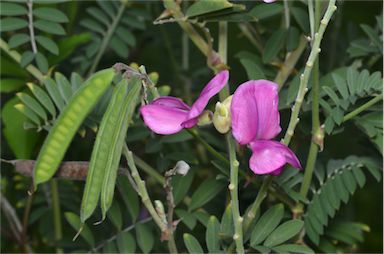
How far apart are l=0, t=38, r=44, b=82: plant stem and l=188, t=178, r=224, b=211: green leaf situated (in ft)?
0.84

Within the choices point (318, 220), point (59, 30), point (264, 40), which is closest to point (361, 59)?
point (264, 40)

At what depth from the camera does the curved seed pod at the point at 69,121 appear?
0.66m

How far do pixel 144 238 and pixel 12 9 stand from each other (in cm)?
35

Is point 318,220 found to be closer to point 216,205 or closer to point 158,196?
point 216,205

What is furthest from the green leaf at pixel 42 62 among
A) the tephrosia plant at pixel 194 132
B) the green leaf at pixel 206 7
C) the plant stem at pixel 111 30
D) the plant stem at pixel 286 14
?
the plant stem at pixel 286 14

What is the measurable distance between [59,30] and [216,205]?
0.33 m

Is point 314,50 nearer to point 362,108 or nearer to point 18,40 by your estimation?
point 362,108

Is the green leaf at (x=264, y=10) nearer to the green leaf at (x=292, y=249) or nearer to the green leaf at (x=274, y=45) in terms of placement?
the green leaf at (x=274, y=45)

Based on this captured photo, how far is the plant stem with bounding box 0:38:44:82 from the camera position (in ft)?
3.25

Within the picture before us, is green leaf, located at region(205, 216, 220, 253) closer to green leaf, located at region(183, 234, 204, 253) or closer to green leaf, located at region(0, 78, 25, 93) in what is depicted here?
green leaf, located at region(183, 234, 204, 253)

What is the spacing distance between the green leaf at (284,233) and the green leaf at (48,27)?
1.26 ft

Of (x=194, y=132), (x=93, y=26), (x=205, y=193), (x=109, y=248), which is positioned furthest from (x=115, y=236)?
(x=93, y=26)

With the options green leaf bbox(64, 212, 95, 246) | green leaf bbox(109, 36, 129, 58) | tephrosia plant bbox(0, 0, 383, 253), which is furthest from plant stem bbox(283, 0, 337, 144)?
green leaf bbox(109, 36, 129, 58)

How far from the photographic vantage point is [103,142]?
2.15 feet
